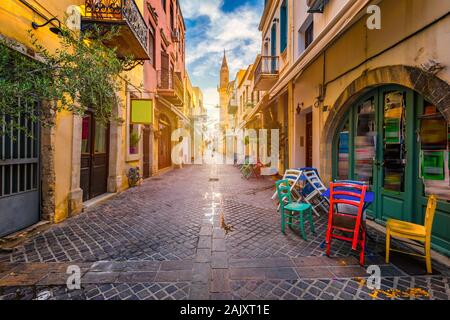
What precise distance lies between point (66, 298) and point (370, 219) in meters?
5.49

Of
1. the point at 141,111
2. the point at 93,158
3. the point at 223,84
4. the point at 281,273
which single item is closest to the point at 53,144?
the point at 93,158

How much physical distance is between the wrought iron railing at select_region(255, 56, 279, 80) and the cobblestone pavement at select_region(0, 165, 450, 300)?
27.5ft

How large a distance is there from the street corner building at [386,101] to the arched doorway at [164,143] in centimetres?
990

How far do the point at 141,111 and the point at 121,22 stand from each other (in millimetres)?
3746

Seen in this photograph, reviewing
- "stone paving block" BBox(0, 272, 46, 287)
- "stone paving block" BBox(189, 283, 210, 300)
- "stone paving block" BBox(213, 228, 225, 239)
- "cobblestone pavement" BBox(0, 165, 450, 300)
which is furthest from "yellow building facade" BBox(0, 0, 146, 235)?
"stone paving block" BBox(189, 283, 210, 300)

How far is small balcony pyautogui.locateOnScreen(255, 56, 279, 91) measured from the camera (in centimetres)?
1108

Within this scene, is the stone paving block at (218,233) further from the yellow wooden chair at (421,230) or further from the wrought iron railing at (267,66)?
the wrought iron railing at (267,66)

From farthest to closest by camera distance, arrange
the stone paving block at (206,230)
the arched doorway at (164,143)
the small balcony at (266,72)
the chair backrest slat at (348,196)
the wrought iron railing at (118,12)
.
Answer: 1. the arched doorway at (164,143)
2. the small balcony at (266,72)
3. the wrought iron railing at (118,12)
4. the stone paving block at (206,230)
5. the chair backrest slat at (348,196)

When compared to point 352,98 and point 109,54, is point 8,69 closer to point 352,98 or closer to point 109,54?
point 109,54

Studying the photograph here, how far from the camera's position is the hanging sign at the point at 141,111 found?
29.2 ft

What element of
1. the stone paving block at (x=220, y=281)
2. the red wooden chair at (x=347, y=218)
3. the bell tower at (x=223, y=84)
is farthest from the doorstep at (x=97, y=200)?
the bell tower at (x=223, y=84)

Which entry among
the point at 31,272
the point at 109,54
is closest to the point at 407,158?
the point at 109,54

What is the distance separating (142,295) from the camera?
8.00 feet
